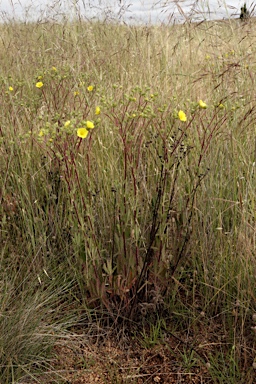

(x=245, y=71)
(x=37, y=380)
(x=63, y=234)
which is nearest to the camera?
(x=37, y=380)

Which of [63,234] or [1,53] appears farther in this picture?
[1,53]

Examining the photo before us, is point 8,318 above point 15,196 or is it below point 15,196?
below

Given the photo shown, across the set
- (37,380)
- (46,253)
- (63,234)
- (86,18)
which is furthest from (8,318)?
(86,18)

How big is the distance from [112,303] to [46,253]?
0.36m

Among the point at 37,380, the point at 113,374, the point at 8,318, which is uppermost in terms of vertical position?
the point at 8,318

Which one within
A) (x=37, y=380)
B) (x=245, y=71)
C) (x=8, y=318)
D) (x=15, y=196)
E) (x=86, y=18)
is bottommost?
(x=37, y=380)

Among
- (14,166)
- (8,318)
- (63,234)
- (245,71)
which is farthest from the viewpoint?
(245,71)

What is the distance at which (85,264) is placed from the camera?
5.49 ft

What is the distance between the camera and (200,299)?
1.72m

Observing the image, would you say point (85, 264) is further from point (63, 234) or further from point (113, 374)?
point (113, 374)

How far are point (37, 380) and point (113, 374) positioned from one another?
28 cm

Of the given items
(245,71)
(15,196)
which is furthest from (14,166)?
(245,71)

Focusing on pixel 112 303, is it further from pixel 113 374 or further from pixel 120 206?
pixel 120 206

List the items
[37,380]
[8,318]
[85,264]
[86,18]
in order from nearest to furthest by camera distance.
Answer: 1. [37,380]
2. [8,318]
3. [85,264]
4. [86,18]
